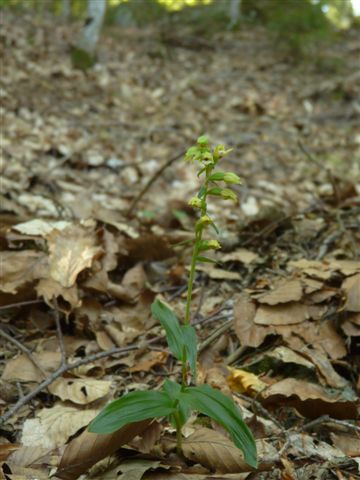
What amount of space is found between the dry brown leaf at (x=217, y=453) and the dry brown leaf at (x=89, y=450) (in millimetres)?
206

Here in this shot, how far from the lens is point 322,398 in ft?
5.98

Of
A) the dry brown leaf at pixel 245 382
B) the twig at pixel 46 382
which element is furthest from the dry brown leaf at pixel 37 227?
the dry brown leaf at pixel 245 382

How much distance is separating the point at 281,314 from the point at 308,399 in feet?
1.66

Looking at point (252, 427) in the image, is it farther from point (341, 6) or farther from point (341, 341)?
point (341, 6)

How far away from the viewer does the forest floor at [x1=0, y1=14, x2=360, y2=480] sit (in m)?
1.66

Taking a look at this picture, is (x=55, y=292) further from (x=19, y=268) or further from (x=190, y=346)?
(x=190, y=346)

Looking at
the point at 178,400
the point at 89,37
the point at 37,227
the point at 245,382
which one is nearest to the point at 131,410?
the point at 178,400

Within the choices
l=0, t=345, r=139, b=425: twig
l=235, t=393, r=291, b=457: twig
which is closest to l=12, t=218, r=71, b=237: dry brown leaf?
l=0, t=345, r=139, b=425: twig

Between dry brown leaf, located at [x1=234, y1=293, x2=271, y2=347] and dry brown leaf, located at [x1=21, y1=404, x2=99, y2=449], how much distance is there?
729mm

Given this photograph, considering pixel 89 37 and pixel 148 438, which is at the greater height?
pixel 89 37

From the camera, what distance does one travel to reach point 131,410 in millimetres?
1383

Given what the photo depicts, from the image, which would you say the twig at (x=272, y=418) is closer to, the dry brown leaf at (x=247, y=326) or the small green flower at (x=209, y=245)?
the dry brown leaf at (x=247, y=326)

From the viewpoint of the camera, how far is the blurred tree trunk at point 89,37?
801 centimetres

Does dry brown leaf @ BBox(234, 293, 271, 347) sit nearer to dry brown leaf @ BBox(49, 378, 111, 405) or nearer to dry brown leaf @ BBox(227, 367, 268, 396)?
dry brown leaf @ BBox(227, 367, 268, 396)
